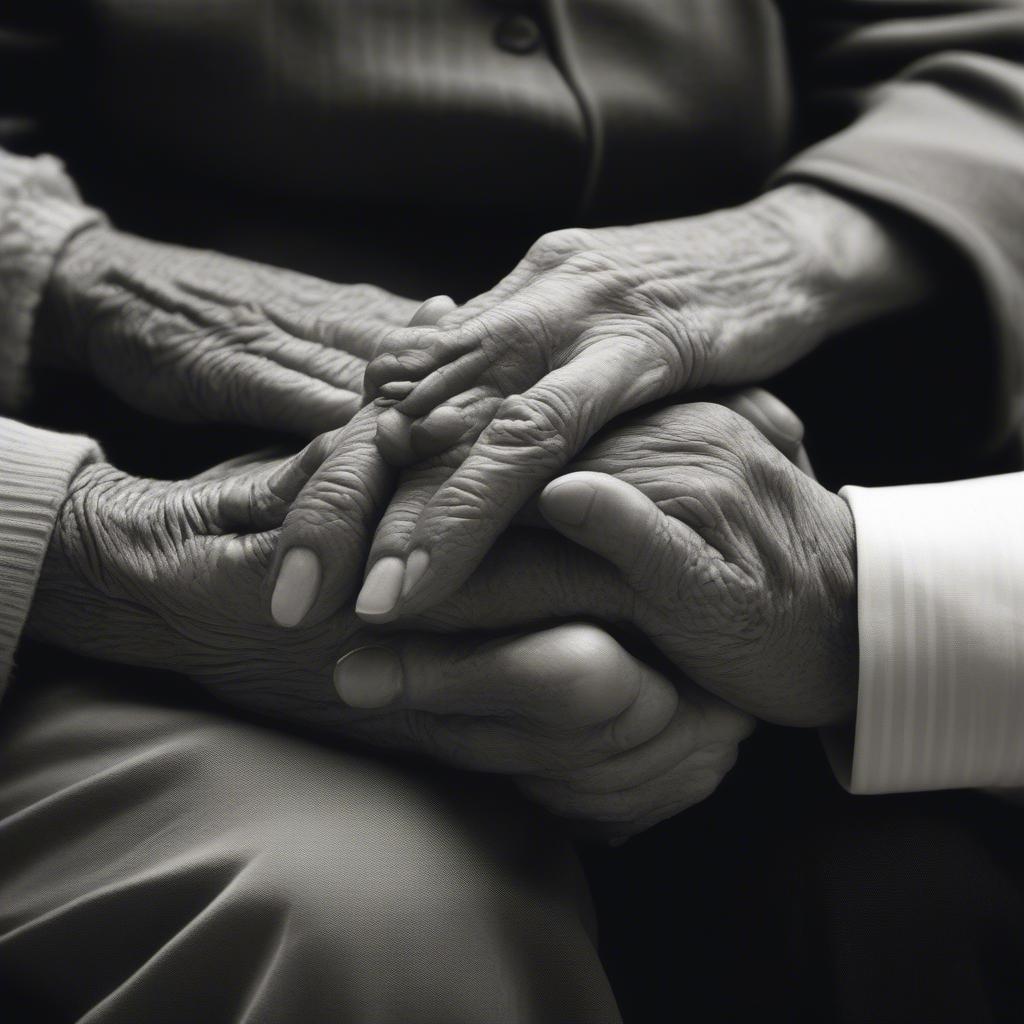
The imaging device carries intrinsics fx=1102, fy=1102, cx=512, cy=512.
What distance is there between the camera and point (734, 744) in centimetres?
60

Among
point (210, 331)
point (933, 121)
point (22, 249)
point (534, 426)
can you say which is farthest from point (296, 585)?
point (933, 121)

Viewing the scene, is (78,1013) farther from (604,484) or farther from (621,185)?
(621,185)

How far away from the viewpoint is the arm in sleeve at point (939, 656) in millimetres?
579

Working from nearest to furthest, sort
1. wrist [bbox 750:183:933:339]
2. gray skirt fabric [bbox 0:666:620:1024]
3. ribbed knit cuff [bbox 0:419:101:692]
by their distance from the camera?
gray skirt fabric [bbox 0:666:620:1024] → ribbed knit cuff [bbox 0:419:101:692] → wrist [bbox 750:183:933:339]

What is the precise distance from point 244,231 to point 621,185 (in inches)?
11.9

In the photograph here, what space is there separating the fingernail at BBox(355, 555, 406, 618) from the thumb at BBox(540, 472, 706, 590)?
78 millimetres

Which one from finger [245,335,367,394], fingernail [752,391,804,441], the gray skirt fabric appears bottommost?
the gray skirt fabric

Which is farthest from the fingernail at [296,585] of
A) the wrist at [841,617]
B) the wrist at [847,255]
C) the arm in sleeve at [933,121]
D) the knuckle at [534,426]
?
the arm in sleeve at [933,121]

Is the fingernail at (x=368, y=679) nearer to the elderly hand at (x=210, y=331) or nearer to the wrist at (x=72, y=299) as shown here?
the elderly hand at (x=210, y=331)

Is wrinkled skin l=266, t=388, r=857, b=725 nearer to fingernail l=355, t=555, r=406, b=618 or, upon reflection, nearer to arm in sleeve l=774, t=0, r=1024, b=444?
fingernail l=355, t=555, r=406, b=618

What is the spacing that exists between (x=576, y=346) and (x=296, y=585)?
196 mm

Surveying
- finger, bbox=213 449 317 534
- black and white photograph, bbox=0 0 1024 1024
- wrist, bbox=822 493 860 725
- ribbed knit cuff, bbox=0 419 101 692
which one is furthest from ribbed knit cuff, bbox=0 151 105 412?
wrist, bbox=822 493 860 725

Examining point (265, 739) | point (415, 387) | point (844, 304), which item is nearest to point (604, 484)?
point (415, 387)

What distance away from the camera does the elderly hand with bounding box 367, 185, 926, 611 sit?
0.53m
